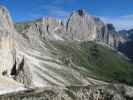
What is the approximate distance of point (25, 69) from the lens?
571ft

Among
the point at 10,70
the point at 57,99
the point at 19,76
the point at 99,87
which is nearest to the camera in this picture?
the point at 57,99

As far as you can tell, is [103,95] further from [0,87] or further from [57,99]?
[0,87]

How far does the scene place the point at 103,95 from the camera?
80375mm

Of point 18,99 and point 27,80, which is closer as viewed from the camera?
point 18,99

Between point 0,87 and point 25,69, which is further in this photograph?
point 25,69

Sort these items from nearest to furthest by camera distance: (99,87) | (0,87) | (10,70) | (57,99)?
(57,99)
(99,87)
(0,87)
(10,70)

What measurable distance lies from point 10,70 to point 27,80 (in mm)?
17547

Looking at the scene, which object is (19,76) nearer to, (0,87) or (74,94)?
(0,87)

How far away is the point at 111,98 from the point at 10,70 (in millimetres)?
114332

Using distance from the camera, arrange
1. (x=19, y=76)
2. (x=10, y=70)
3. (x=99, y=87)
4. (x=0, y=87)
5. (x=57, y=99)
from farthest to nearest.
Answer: (x=10, y=70) → (x=19, y=76) → (x=0, y=87) → (x=99, y=87) → (x=57, y=99)

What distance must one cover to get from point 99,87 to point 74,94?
6528 mm

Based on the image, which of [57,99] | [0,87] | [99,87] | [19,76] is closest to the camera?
[57,99]

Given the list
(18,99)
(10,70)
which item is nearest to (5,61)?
(10,70)

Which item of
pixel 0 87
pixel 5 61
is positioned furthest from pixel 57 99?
pixel 5 61
